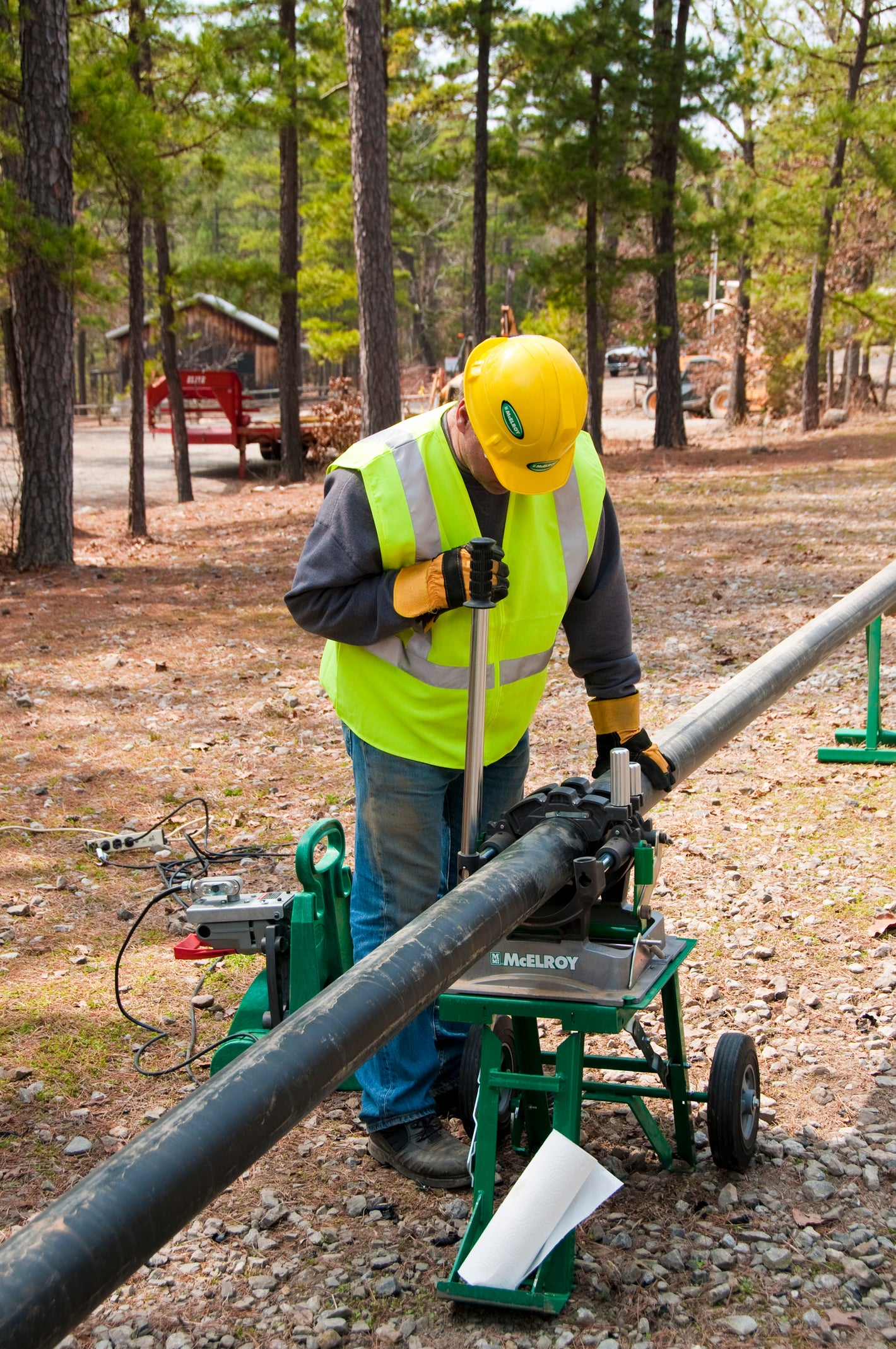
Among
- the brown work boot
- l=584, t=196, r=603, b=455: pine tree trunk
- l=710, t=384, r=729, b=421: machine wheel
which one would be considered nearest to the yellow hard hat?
the brown work boot

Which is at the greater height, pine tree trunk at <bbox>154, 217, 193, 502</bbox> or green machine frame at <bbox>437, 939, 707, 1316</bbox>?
pine tree trunk at <bbox>154, 217, 193, 502</bbox>

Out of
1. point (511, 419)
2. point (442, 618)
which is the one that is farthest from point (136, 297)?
point (511, 419)

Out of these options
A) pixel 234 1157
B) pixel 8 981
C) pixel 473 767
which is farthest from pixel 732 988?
pixel 234 1157

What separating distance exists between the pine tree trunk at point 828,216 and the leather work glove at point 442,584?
22796 millimetres

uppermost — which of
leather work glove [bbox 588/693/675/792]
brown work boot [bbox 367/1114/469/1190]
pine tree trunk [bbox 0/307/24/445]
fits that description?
pine tree trunk [bbox 0/307/24/445]

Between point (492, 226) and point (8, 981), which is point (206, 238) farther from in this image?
point (8, 981)

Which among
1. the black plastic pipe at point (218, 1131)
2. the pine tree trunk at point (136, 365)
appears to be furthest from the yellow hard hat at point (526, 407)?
the pine tree trunk at point (136, 365)

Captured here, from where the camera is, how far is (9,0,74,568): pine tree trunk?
1150 centimetres

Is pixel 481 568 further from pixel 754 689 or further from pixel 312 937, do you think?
pixel 754 689

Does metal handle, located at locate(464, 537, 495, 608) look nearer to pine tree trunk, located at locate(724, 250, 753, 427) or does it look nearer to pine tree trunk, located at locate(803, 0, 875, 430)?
pine tree trunk, located at locate(803, 0, 875, 430)

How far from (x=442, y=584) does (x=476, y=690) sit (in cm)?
26

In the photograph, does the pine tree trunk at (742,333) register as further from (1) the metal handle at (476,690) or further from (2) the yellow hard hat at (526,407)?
(1) the metal handle at (476,690)

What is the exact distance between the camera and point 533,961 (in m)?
2.85

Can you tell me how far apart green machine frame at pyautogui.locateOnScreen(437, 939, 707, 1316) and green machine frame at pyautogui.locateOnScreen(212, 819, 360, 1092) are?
1.59 ft
